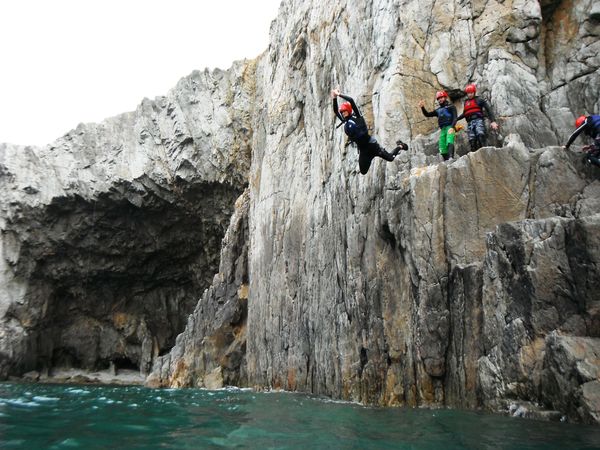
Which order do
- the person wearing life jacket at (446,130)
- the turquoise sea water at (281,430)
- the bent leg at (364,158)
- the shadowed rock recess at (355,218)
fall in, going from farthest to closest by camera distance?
the bent leg at (364,158) → the person wearing life jacket at (446,130) → the shadowed rock recess at (355,218) → the turquoise sea water at (281,430)

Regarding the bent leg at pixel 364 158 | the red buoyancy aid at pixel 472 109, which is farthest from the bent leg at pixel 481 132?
the bent leg at pixel 364 158

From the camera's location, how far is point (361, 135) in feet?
47.5

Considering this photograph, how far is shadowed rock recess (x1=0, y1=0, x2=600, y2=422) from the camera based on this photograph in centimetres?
1084

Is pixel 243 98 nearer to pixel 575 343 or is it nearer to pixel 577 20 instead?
pixel 577 20

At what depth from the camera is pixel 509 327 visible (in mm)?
10734

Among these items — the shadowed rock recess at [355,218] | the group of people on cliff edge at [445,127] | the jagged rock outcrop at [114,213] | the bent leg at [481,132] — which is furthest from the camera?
the jagged rock outcrop at [114,213]

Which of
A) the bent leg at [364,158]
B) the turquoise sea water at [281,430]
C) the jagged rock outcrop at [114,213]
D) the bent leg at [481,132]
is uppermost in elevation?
the jagged rock outcrop at [114,213]

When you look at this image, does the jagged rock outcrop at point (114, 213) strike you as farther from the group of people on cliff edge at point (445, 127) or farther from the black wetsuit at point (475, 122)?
the black wetsuit at point (475, 122)

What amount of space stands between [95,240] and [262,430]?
33680 mm

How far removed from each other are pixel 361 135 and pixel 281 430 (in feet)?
26.9

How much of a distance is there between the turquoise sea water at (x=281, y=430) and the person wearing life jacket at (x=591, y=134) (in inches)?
239

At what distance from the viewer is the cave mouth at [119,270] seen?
124ft

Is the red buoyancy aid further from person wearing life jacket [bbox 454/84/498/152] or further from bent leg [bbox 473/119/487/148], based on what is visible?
bent leg [bbox 473/119/487/148]

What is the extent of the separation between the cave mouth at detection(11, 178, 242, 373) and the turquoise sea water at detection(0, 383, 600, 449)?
25831 millimetres
